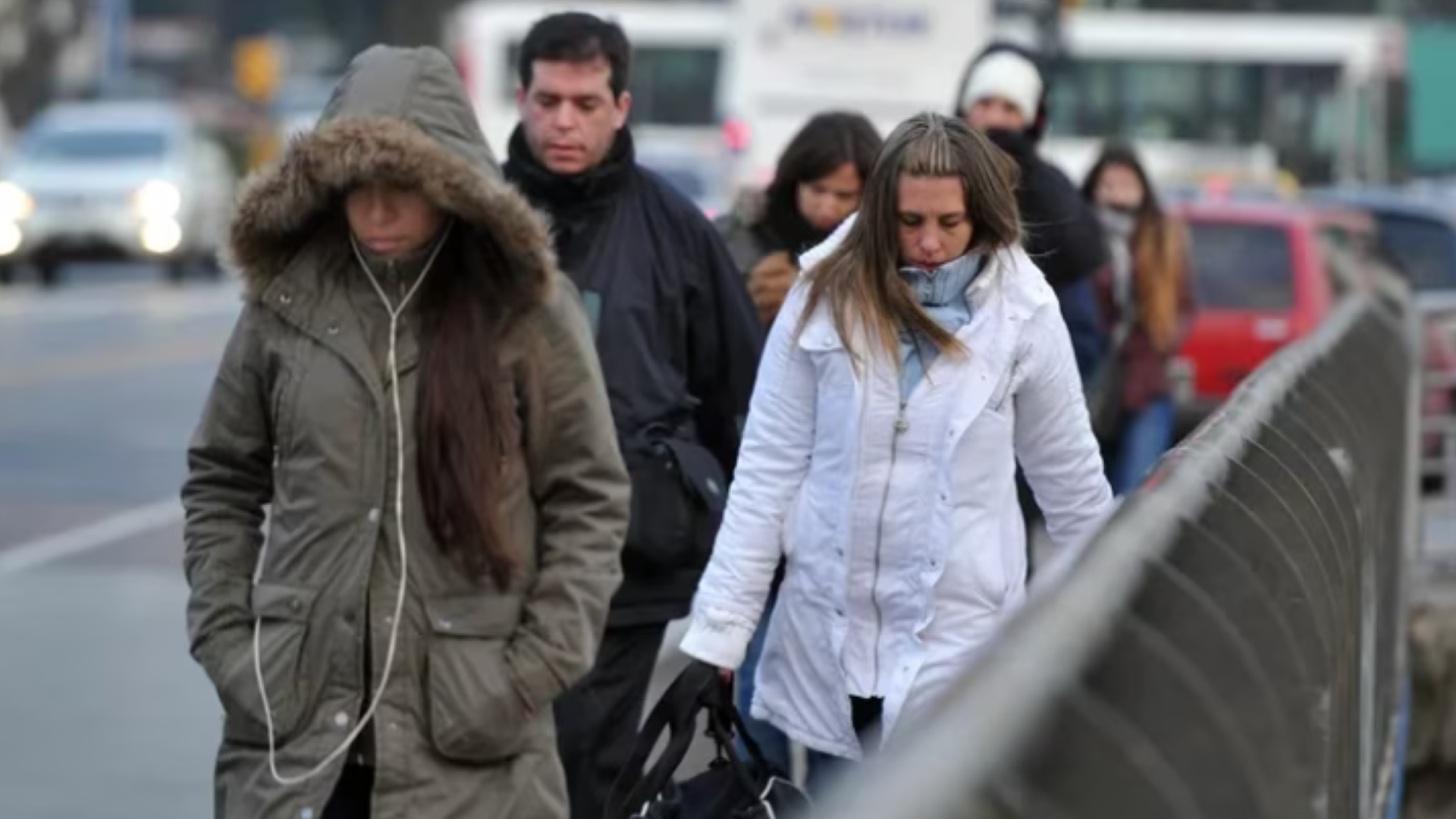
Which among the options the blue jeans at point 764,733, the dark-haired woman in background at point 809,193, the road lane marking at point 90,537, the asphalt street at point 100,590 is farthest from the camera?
the road lane marking at point 90,537

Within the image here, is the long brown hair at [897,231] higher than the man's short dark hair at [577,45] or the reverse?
the reverse

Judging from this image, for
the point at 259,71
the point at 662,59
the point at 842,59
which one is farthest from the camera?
the point at 259,71

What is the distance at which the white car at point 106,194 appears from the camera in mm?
A: 39094

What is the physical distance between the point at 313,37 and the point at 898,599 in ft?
314

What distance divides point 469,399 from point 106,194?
35446mm

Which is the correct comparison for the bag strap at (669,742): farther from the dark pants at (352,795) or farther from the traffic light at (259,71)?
the traffic light at (259,71)

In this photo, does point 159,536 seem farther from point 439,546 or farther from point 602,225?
point 439,546

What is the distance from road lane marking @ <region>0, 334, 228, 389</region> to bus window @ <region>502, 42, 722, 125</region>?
62.0ft

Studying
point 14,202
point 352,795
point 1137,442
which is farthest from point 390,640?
point 14,202

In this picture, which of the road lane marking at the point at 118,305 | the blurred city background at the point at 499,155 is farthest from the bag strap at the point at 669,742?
the road lane marking at the point at 118,305

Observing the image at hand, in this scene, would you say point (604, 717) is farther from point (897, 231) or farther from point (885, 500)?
point (897, 231)

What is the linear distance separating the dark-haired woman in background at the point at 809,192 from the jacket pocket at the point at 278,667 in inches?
96.8

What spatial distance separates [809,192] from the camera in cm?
729

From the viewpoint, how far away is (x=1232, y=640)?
3.54 meters
